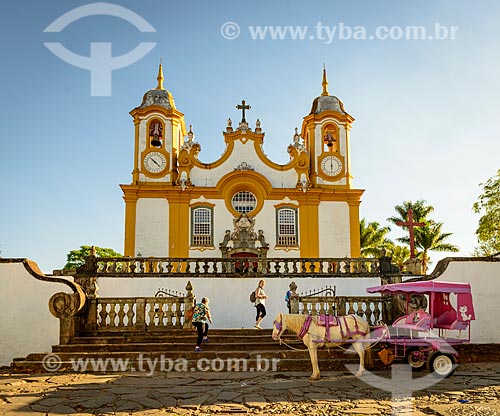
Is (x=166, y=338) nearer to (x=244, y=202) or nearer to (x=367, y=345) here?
(x=367, y=345)

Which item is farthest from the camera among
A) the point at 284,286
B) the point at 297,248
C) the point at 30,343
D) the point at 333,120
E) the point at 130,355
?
the point at 333,120

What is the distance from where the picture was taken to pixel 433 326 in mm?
10367

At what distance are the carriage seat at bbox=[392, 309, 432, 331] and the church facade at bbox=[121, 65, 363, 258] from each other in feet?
48.0

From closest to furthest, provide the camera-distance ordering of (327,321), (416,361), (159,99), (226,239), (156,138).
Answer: (327,321) → (416,361) → (226,239) → (156,138) → (159,99)

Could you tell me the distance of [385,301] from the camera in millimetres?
13172

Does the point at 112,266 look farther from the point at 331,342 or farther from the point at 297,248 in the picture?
the point at 297,248

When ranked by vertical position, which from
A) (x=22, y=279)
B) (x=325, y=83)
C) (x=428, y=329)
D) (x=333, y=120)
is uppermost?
(x=325, y=83)

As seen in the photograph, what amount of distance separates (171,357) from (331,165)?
18.4 m

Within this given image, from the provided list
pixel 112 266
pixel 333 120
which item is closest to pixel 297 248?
pixel 333 120

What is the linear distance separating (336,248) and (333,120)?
6751mm

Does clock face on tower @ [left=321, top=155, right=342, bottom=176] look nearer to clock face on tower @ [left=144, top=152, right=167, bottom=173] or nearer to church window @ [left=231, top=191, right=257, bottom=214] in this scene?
church window @ [left=231, top=191, right=257, bottom=214]

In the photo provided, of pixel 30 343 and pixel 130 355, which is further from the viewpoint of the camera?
pixel 30 343

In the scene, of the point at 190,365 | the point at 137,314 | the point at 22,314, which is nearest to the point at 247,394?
the point at 190,365

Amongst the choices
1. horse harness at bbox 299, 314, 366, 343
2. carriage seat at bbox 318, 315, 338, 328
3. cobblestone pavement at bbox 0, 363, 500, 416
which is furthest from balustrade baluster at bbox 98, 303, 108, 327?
carriage seat at bbox 318, 315, 338, 328
